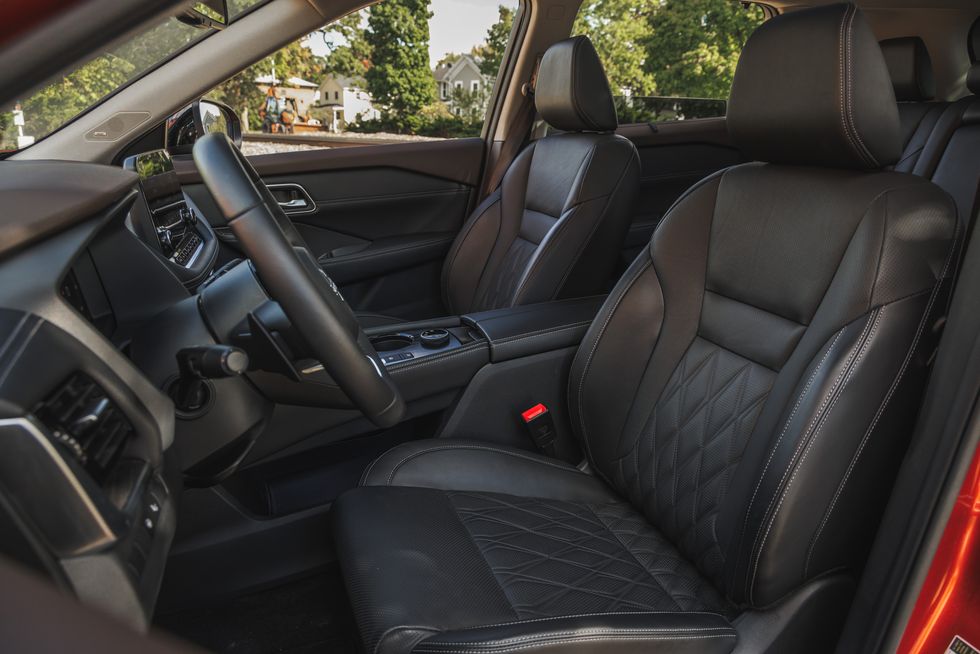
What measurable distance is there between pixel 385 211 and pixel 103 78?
1267 millimetres

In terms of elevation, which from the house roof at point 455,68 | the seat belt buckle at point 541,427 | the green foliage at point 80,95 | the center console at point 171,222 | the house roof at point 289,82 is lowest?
the seat belt buckle at point 541,427

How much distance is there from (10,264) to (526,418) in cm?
120

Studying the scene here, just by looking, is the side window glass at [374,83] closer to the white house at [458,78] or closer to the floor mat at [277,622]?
the white house at [458,78]

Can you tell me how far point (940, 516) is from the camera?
3.33 feet

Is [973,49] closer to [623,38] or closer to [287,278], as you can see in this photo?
[623,38]

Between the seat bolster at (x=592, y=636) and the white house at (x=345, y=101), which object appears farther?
the white house at (x=345, y=101)

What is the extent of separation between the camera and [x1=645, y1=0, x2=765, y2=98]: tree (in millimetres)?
3250

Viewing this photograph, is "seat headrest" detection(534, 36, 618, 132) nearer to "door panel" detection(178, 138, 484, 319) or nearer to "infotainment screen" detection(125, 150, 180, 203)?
"door panel" detection(178, 138, 484, 319)

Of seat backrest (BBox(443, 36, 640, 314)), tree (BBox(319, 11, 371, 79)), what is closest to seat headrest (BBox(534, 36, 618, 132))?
seat backrest (BBox(443, 36, 640, 314))

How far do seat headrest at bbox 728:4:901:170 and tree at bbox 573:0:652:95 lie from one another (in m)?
1.72

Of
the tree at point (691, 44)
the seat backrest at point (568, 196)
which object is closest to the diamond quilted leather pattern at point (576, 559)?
the seat backrest at point (568, 196)

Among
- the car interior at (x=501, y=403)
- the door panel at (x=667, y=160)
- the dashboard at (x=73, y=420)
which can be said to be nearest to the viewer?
the dashboard at (x=73, y=420)

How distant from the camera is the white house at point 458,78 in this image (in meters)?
2.98

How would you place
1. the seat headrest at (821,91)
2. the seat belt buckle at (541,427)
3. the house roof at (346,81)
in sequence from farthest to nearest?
the house roof at (346,81) < the seat belt buckle at (541,427) < the seat headrest at (821,91)
